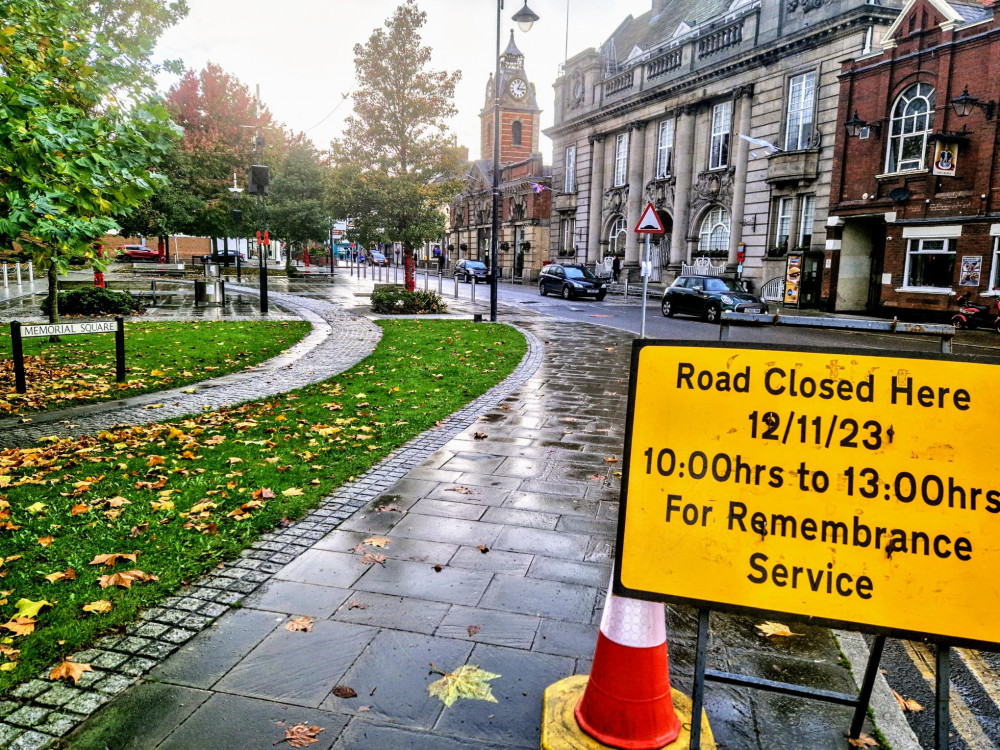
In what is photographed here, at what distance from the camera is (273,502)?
5.12 m

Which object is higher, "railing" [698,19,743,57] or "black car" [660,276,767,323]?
"railing" [698,19,743,57]

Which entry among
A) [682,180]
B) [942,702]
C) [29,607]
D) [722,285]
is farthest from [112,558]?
[682,180]

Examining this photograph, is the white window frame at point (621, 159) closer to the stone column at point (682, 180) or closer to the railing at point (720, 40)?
the stone column at point (682, 180)

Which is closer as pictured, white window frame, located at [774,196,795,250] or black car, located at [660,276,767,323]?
black car, located at [660,276,767,323]

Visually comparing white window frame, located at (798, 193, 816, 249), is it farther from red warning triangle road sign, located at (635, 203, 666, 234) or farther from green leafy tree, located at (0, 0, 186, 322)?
green leafy tree, located at (0, 0, 186, 322)

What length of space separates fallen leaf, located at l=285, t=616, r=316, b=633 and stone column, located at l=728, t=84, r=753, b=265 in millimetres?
31874

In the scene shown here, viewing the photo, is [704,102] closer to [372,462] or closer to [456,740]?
[372,462]

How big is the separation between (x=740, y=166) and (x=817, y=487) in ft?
108

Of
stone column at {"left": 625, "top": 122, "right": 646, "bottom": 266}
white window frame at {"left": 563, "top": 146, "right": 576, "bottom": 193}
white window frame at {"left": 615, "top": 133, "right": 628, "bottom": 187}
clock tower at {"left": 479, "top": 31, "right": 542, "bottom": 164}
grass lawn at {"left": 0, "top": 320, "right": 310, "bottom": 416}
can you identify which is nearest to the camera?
grass lawn at {"left": 0, "top": 320, "right": 310, "bottom": 416}

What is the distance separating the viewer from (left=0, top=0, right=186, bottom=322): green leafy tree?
5.70m

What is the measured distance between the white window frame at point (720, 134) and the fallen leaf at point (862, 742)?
34097 mm

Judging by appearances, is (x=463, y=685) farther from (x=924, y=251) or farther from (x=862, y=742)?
(x=924, y=251)

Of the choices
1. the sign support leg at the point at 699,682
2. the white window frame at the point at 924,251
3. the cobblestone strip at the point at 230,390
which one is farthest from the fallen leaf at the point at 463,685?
the white window frame at the point at 924,251

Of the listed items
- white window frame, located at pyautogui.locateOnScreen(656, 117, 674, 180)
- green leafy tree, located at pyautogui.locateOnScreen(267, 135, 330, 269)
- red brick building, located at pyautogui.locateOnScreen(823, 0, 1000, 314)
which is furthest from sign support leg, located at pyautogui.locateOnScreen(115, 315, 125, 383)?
green leafy tree, located at pyautogui.locateOnScreen(267, 135, 330, 269)
